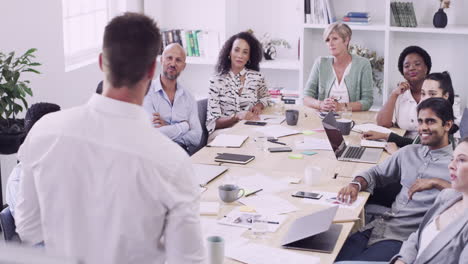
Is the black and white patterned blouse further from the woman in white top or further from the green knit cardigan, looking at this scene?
the woman in white top

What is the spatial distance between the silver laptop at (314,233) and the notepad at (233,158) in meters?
1.02

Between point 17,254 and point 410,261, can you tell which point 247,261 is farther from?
point 17,254

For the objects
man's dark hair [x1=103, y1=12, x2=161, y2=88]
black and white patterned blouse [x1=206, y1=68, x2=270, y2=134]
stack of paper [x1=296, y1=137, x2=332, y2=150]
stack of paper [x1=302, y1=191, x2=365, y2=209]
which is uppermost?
man's dark hair [x1=103, y1=12, x2=161, y2=88]

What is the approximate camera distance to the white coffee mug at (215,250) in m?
2.25

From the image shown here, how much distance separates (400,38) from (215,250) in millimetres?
4295

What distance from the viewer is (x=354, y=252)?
2955 millimetres

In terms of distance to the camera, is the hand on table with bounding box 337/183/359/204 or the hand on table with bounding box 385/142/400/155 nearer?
the hand on table with bounding box 337/183/359/204

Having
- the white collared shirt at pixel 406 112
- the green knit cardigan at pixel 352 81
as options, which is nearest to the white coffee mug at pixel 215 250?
the white collared shirt at pixel 406 112

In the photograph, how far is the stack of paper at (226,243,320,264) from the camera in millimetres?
2375

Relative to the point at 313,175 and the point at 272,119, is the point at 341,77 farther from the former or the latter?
the point at 313,175

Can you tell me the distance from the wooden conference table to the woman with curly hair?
0.31 metres

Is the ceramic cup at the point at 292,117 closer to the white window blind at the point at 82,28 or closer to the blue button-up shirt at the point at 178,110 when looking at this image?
the blue button-up shirt at the point at 178,110

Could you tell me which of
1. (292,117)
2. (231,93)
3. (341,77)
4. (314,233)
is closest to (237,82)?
(231,93)

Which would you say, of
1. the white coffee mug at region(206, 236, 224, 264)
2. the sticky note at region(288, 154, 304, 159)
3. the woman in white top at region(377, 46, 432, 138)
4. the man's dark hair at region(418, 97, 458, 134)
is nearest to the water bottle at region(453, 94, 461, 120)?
the woman in white top at region(377, 46, 432, 138)
